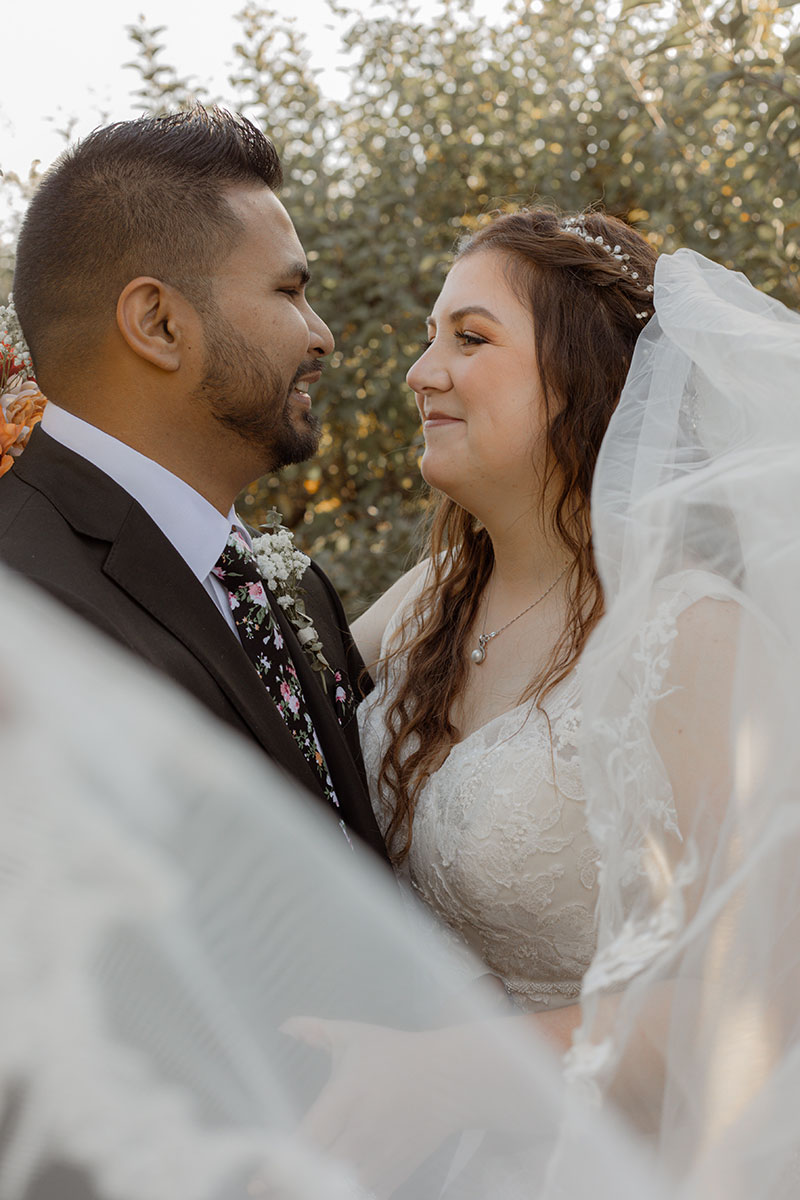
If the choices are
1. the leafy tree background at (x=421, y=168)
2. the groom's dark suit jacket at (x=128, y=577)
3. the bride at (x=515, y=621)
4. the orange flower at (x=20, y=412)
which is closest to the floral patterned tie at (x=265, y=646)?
the groom's dark suit jacket at (x=128, y=577)

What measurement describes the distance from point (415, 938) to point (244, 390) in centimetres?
119

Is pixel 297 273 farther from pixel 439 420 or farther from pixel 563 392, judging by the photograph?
pixel 563 392

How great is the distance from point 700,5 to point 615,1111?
328cm

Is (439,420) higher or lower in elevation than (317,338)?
lower

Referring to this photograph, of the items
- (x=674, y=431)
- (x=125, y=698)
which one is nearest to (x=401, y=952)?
(x=125, y=698)

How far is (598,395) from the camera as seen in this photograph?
101 inches

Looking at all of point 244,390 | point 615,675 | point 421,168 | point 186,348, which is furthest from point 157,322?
point 421,168

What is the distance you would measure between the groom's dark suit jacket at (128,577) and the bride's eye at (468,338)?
91 centimetres

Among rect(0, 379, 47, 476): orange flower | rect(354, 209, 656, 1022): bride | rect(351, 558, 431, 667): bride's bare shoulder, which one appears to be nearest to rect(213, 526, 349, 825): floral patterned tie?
rect(354, 209, 656, 1022): bride

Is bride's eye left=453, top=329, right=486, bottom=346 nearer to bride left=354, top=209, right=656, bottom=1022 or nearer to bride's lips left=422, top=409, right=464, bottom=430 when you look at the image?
bride left=354, top=209, right=656, bottom=1022

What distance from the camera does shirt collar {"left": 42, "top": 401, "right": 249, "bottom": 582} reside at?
2166mm

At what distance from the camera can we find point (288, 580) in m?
2.48

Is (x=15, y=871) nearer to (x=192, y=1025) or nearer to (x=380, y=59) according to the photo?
(x=192, y=1025)

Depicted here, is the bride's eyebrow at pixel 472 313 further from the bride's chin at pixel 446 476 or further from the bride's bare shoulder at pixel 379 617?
the bride's bare shoulder at pixel 379 617
